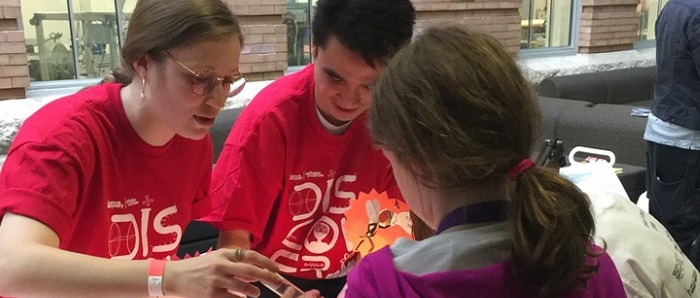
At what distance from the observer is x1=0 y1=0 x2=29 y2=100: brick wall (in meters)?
3.67

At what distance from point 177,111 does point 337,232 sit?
0.52 m

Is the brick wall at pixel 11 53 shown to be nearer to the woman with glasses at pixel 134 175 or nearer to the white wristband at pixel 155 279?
the woman with glasses at pixel 134 175

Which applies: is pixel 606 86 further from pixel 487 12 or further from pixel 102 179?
pixel 102 179

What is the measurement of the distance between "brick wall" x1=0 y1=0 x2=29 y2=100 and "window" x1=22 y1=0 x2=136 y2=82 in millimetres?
184

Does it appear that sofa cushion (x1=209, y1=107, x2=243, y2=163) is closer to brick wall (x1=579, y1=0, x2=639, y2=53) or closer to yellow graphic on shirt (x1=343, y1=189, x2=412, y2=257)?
yellow graphic on shirt (x1=343, y1=189, x2=412, y2=257)

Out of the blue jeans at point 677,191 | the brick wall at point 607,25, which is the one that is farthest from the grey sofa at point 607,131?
the brick wall at point 607,25

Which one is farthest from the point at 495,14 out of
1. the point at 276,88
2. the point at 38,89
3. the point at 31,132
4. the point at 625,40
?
the point at 31,132

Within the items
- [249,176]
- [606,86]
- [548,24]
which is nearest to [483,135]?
[249,176]

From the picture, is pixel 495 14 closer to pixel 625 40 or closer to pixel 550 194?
pixel 625 40

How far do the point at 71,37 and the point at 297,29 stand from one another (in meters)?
1.63

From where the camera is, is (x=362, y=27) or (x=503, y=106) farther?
(x=362, y=27)

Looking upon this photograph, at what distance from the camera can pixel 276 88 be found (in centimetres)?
170

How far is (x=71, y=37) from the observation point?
4.18m

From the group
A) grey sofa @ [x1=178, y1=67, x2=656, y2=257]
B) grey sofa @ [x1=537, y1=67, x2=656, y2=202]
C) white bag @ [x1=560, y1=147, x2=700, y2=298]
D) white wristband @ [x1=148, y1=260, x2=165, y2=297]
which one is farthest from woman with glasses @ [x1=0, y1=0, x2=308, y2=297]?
grey sofa @ [x1=537, y1=67, x2=656, y2=202]
